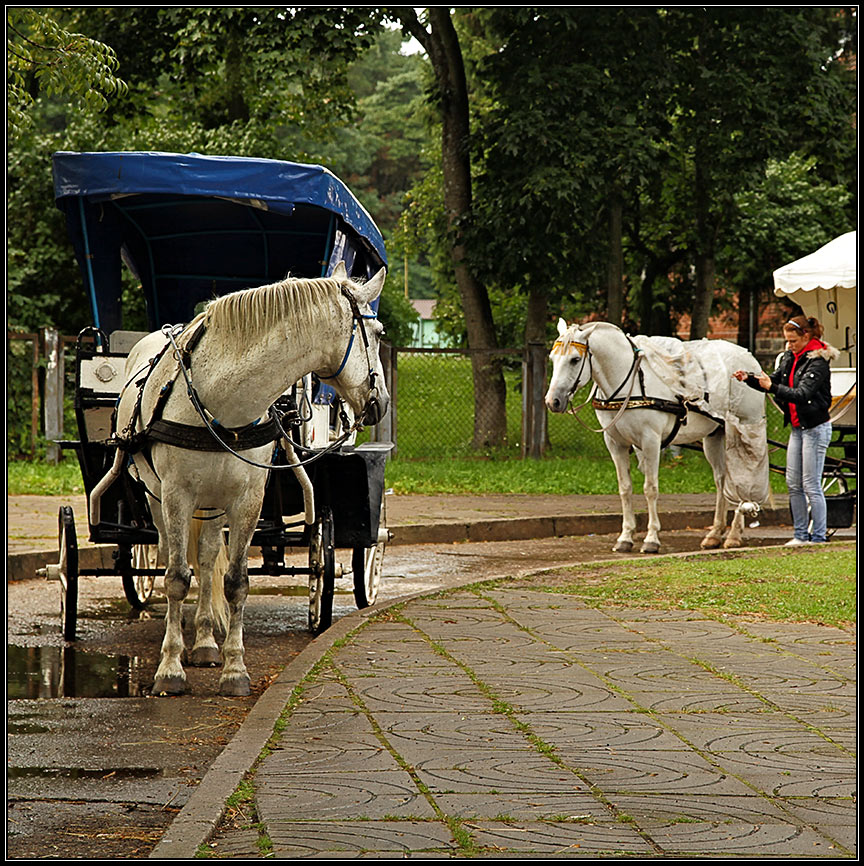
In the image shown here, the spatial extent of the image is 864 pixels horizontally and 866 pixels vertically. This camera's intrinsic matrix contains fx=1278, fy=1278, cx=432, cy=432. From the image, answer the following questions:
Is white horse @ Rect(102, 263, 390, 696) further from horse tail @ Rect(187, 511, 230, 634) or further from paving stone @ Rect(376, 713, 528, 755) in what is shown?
paving stone @ Rect(376, 713, 528, 755)

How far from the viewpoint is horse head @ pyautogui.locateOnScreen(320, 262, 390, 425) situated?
6695 mm

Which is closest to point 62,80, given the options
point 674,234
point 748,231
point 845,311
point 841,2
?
point 845,311

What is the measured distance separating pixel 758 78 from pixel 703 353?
11.0 metres

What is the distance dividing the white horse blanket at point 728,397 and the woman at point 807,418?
1.94 ft

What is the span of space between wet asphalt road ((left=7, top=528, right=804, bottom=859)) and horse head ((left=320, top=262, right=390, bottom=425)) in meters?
1.67

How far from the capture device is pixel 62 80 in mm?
9805

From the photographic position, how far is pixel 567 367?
497 inches

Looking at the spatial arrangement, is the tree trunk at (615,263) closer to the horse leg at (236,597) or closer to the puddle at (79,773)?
the horse leg at (236,597)

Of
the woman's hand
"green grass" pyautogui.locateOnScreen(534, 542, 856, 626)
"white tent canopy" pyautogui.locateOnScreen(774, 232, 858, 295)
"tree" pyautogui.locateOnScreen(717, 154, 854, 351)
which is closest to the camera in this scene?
"green grass" pyautogui.locateOnScreen(534, 542, 856, 626)

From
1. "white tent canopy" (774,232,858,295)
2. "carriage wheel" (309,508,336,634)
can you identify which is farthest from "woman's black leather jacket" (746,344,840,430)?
"carriage wheel" (309,508,336,634)

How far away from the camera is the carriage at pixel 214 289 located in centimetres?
818

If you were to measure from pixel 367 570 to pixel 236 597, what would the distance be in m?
2.91

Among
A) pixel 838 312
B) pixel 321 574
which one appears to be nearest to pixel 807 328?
pixel 838 312

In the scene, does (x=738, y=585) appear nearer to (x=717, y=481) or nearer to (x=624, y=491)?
(x=624, y=491)
